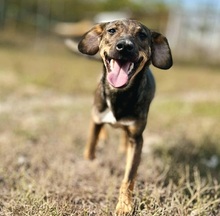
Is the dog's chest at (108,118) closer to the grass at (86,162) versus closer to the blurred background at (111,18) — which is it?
the grass at (86,162)

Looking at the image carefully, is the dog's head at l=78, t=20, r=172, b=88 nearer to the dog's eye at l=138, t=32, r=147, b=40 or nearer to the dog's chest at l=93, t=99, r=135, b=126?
the dog's eye at l=138, t=32, r=147, b=40

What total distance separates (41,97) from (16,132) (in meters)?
3.76

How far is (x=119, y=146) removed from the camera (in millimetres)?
5922

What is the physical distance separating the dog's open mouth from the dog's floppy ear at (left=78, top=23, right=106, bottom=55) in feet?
1.74

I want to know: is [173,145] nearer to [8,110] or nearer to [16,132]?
[16,132]

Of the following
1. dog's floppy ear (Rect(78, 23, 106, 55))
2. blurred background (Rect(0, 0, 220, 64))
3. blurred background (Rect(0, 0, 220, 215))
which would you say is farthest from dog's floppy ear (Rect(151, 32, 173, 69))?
blurred background (Rect(0, 0, 220, 64))

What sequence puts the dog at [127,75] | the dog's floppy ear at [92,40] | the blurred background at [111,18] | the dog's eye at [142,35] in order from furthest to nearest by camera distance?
the blurred background at [111,18]
the dog's floppy ear at [92,40]
the dog's eye at [142,35]
the dog at [127,75]

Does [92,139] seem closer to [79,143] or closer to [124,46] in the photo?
[79,143]

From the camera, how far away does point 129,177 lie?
404 cm

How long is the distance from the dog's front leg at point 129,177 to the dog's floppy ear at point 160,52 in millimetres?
705

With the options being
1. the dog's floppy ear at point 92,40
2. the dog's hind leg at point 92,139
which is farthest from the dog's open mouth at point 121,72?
the dog's hind leg at point 92,139

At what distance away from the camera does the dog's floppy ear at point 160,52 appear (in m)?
4.07

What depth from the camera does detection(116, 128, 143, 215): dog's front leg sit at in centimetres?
365

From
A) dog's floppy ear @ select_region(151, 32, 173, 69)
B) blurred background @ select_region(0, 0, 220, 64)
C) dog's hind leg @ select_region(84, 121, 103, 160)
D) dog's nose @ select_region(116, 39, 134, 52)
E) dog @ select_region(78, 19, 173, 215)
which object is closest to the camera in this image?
dog's nose @ select_region(116, 39, 134, 52)
